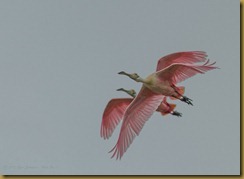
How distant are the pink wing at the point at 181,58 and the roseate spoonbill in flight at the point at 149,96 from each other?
4cm

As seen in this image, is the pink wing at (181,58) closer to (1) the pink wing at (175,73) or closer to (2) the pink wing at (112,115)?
(1) the pink wing at (175,73)

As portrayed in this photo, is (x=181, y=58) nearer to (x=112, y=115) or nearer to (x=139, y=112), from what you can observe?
(x=139, y=112)

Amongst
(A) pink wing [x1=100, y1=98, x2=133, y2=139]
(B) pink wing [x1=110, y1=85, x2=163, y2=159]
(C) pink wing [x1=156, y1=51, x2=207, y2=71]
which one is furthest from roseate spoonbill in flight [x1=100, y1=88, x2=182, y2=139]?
(C) pink wing [x1=156, y1=51, x2=207, y2=71]

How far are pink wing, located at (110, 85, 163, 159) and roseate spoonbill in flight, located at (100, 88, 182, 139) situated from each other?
1.04 m

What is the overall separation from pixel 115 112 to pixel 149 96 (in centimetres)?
191

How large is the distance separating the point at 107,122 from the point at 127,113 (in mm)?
1639

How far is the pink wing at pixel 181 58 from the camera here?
13.1 metres

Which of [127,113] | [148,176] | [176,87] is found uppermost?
[176,87]

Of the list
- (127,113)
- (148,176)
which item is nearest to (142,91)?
(127,113)

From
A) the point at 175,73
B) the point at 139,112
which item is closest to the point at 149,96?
the point at 139,112

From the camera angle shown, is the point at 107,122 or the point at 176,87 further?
the point at 107,122

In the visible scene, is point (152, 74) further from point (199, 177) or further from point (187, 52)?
point (199, 177)

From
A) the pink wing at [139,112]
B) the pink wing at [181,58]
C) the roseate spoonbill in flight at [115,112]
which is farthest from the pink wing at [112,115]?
the pink wing at [181,58]

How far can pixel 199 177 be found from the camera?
10.8 m
